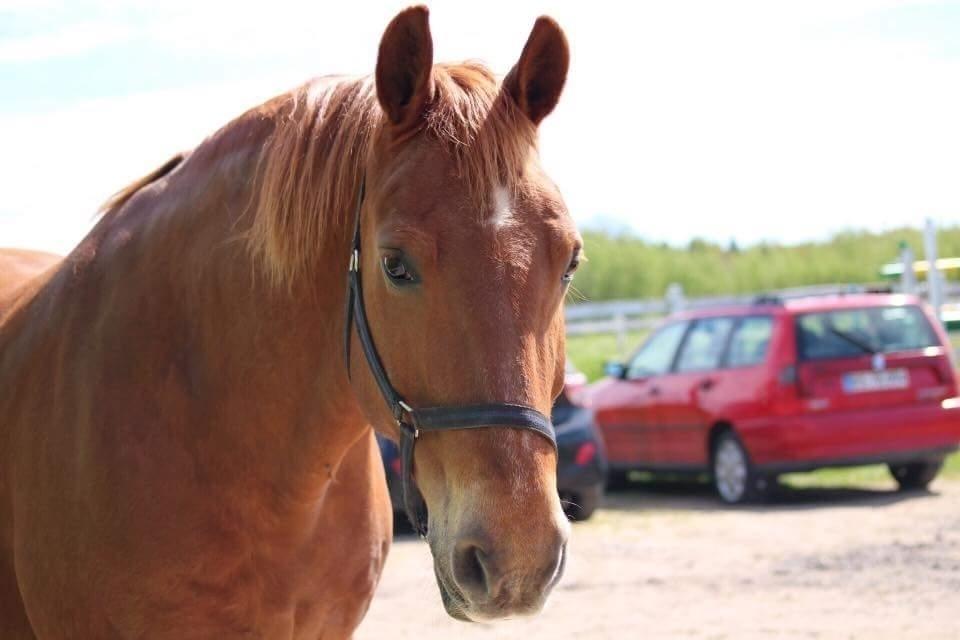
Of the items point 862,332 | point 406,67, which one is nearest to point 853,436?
point 862,332

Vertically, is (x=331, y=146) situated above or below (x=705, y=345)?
above

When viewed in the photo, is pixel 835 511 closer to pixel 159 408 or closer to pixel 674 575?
pixel 674 575

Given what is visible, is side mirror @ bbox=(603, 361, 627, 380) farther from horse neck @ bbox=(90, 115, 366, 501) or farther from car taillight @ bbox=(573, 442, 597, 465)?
horse neck @ bbox=(90, 115, 366, 501)

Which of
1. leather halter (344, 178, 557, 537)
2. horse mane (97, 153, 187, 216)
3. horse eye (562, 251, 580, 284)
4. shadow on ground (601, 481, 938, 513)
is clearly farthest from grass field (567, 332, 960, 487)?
leather halter (344, 178, 557, 537)

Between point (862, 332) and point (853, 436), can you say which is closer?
point (853, 436)

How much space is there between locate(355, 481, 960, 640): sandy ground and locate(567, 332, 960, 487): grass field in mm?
938

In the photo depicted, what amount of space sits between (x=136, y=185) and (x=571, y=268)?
1.58 m

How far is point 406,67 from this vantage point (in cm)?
282

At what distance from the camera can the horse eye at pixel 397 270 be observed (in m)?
2.65

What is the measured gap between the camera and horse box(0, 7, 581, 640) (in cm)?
253

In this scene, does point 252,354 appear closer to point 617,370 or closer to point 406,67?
point 406,67

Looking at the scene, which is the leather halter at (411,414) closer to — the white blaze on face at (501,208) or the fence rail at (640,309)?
the white blaze on face at (501,208)

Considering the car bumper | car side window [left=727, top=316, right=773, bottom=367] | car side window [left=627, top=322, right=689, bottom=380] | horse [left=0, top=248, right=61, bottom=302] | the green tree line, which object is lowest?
the green tree line

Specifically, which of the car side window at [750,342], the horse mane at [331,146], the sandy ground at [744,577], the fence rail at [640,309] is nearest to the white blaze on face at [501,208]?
the horse mane at [331,146]
